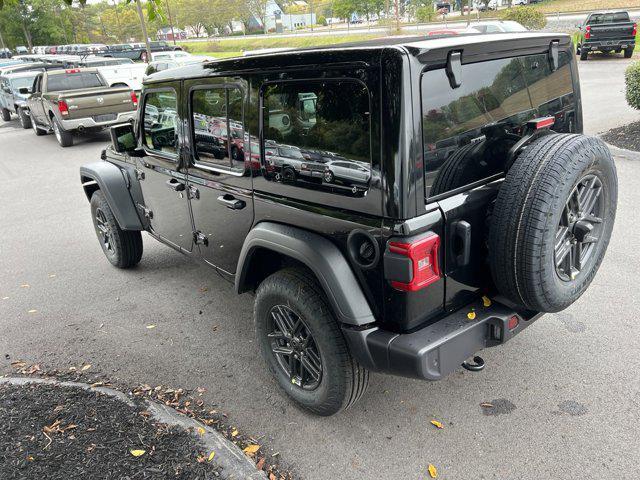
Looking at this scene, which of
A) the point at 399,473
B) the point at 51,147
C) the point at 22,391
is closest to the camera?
the point at 399,473

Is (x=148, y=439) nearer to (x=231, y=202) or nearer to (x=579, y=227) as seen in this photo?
(x=231, y=202)

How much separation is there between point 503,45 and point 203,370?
2.70 metres

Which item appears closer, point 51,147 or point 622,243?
point 622,243

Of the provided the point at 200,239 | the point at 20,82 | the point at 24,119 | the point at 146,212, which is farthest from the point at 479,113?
the point at 20,82

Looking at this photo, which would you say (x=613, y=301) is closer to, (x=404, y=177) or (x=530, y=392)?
(x=530, y=392)

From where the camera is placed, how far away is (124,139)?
15.1 feet

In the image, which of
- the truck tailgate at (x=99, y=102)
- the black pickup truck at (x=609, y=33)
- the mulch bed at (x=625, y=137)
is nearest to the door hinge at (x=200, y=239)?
the mulch bed at (x=625, y=137)

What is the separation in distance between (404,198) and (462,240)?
390 mm

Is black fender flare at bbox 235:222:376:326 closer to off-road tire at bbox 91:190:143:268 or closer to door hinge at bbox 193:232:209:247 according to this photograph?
door hinge at bbox 193:232:209:247

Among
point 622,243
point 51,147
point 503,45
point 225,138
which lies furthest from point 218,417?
point 51,147

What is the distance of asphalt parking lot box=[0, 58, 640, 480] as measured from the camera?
266 cm

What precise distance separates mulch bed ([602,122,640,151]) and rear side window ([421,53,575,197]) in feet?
18.7

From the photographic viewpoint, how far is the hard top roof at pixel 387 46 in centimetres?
223

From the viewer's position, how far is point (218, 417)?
305 cm
